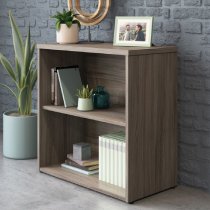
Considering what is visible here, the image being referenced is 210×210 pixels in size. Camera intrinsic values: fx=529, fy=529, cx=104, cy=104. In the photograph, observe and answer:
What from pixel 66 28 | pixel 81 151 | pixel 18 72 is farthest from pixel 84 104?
pixel 18 72

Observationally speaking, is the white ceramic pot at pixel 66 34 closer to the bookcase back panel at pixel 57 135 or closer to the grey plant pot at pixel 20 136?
the bookcase back panel at pixel 57 135

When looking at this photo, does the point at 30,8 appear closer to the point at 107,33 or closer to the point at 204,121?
the point at 107,33

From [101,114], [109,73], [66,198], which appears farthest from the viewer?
[109,73]

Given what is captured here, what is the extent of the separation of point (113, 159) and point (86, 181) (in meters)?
0.17

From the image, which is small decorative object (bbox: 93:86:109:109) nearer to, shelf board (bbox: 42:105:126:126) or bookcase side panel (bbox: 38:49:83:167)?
shelf board (bbox: 42:105:126:126)

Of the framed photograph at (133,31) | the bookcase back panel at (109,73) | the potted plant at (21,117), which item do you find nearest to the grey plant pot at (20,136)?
the potted plant at (21,117)

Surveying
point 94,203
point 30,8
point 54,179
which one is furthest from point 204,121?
→ point 30,8

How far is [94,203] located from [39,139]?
1.79ft

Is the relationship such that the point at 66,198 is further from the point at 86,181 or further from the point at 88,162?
the point at 88,162

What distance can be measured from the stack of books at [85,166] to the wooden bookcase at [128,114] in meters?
0.03

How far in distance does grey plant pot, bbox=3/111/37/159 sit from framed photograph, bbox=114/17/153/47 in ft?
2.42

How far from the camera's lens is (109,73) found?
2539 mm

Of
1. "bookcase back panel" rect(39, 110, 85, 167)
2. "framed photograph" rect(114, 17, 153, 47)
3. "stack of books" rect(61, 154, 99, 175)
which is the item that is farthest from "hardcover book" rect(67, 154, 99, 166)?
"framed photograph" rect(114, 17, 153, 47)

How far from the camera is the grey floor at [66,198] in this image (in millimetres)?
2076
